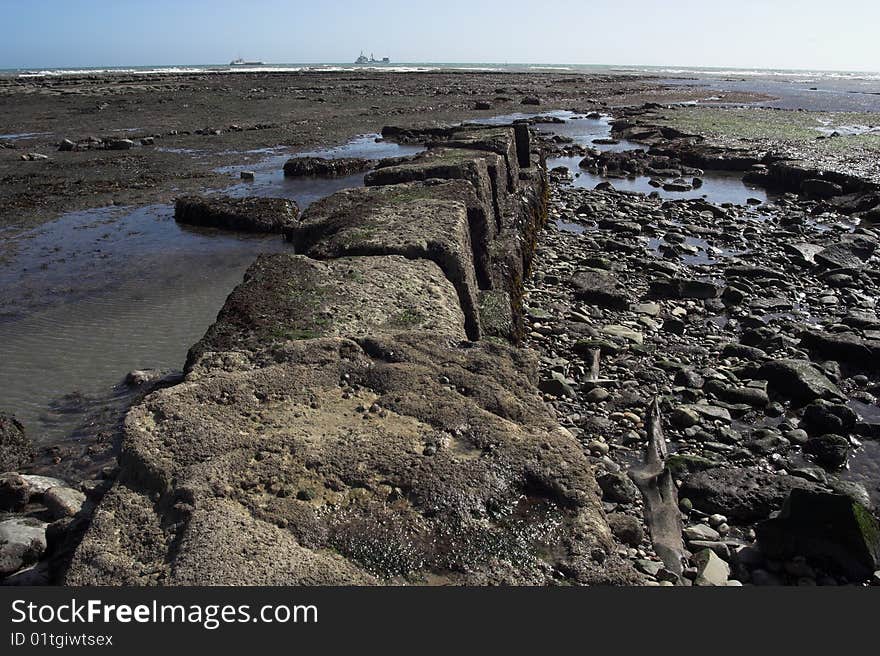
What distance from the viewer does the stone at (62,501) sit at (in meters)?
3.95

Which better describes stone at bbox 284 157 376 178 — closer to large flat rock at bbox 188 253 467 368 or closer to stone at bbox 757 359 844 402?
large flat rock at bbox 188 253 467 368

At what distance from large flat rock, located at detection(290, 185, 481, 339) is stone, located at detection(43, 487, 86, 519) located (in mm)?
2432

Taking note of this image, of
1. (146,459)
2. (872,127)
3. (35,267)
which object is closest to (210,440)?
(146,459)

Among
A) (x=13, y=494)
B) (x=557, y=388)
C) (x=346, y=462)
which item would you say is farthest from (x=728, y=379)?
(x=13, y=494)

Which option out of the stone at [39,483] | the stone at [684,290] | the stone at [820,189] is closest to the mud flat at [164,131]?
the stone at [39,483]

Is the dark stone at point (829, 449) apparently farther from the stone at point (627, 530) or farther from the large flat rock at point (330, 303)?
the large flat rock at point (330, 303)

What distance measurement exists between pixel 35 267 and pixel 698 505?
28.2ft

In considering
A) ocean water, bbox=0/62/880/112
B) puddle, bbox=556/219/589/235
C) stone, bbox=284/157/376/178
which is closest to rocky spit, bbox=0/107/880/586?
puddle, bbox=556/219/589/235

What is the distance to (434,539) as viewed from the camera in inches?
97.7

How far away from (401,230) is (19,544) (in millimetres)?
3511

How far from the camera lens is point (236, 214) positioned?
11172 millimetres

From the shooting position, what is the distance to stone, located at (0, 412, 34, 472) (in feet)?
15.1

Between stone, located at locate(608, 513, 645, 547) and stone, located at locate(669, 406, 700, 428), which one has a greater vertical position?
stone, located at locate(608, 513, 645, 547)

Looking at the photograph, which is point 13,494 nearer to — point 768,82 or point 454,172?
point 454,172
